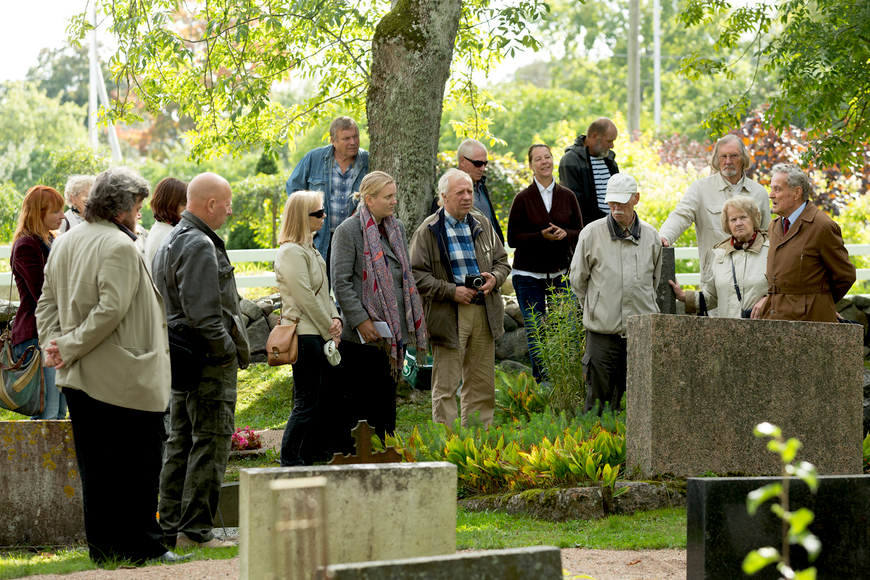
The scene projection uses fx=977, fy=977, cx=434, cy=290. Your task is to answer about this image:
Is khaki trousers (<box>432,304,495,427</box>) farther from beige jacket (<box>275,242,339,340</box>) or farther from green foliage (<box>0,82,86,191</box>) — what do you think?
green foliage (<box>0,82,86,191</box>)

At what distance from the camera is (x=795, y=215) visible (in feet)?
22.3

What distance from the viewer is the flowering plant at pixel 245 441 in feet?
25.6

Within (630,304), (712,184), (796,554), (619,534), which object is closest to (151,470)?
(619,534)

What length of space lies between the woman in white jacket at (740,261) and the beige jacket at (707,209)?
0.73 metres

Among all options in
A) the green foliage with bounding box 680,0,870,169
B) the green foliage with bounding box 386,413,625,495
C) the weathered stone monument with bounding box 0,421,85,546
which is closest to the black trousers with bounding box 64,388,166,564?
the weathered stone monument with bounding box 0,421,85,546

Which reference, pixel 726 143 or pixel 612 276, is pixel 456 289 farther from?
pixel 726 143

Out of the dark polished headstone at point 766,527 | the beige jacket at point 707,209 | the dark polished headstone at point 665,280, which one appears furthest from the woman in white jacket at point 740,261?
the dark polished headstone at point 766,527

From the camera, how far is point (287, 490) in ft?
10.6

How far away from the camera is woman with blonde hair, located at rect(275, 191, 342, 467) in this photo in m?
6.33

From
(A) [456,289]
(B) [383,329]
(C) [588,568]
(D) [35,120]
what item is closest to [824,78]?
(A) [456,289]

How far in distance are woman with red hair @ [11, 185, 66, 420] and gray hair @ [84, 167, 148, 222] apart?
2355 millimetres

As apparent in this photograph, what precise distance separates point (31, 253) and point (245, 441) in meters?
2.23

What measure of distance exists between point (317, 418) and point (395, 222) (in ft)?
5.05

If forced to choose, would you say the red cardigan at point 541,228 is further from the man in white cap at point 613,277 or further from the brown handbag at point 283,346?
the brown handbag at point 283,346
